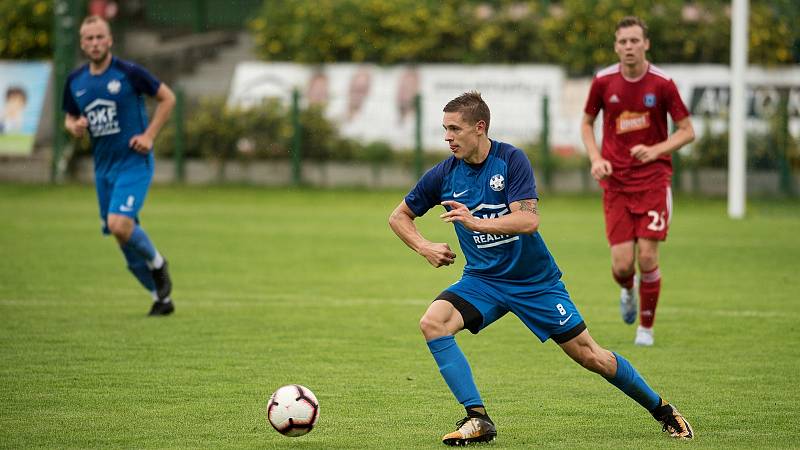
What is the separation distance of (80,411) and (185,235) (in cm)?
1133

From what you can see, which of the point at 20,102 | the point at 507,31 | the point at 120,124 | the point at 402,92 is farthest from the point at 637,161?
the point at 20,102

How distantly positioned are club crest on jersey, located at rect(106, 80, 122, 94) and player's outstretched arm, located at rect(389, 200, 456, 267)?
17.4ft

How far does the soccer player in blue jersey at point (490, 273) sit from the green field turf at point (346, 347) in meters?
0.29

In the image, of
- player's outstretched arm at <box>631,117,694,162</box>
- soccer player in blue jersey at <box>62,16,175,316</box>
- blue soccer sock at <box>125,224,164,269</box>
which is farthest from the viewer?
soccer player in blue jersey at <box>62,16,175,316</box>

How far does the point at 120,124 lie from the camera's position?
11.6m

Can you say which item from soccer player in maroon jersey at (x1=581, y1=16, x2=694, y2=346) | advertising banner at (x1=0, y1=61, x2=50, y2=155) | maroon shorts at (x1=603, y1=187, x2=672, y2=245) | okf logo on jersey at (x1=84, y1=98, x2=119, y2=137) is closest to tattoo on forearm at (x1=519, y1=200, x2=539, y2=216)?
soccer player in maroon jersey at (x1=581, y1=16, x2=694, y2=346)

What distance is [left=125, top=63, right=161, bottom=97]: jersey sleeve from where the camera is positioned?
38.0ft

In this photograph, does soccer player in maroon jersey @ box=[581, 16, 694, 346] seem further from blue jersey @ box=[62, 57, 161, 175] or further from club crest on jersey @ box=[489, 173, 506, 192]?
blue jersey @ box=[62, 57, 161, 175]

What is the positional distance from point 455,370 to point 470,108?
1.37 metres

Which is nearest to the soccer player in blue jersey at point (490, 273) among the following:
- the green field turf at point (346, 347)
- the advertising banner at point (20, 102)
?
the green field turf at point (346, 347)

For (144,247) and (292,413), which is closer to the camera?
(292,413)

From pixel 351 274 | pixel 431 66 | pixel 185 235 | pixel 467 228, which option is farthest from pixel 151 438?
pixel 431 66

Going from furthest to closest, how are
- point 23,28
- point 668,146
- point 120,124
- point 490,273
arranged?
point 23,28
point 120,124
point 668,146
point 490,273

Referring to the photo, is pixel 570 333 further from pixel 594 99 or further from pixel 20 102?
pixel 20 102
